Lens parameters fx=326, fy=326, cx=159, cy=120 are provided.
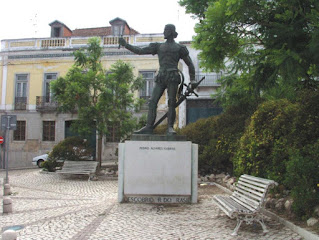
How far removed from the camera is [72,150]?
1417 cm

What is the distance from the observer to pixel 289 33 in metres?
5.04

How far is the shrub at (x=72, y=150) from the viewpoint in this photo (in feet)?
46.6

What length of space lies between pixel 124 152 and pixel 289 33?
12.6ft

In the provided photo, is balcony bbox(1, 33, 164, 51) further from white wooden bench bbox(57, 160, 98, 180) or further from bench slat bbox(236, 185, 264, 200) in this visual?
bench slat bbox(236, 185, 264, 200)

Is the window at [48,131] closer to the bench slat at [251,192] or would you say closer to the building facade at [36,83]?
the building facade at [36,83]

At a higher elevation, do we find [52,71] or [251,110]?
[52,71]

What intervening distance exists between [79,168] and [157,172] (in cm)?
723

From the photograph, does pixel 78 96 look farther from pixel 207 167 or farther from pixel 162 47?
pixel 162 47

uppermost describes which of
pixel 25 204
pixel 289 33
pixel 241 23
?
pixel 241 23

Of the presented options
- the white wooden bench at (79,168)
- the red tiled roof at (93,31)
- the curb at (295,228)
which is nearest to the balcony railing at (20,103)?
the red tiled roof at (93,31)

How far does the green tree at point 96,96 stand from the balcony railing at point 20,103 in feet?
35.5

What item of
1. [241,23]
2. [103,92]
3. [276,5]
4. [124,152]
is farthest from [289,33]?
[103,92]

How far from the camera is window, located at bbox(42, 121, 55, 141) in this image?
74.9 feet

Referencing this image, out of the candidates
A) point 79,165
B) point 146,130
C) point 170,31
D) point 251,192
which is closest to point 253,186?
point 251,192
